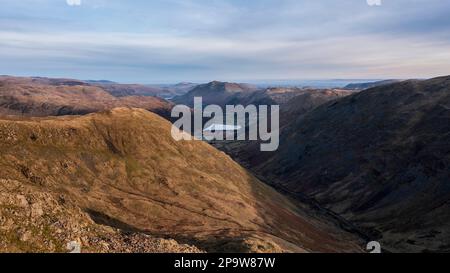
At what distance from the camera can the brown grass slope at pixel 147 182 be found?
88375mm

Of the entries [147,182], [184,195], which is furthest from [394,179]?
[147,182]

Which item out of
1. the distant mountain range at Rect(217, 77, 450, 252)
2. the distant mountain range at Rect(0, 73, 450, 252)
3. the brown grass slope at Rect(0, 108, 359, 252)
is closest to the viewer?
the distant mountain range at Rect(0, 73, 450, 252)

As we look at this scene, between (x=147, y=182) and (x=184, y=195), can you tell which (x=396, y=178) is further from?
(x=147, y=182)

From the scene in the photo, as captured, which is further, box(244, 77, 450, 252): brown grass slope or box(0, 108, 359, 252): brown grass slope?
box(244, 77, 450, 252): brown grass slope

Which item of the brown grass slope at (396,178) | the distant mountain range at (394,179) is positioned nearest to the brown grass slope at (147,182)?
the distant mountain range at (394,179)

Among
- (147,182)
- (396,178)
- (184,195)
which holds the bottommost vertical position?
(396,178)

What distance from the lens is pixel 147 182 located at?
107 metres

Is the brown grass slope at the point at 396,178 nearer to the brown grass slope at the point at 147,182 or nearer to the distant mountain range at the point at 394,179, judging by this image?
the distant mountain range at the point at 394,179

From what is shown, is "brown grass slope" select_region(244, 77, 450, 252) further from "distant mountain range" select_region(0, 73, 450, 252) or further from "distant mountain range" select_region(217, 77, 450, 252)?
"distant mountain range" select_region(0, 73, 450, 252)

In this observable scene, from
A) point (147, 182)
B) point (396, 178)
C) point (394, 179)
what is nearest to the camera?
point (147, 182)

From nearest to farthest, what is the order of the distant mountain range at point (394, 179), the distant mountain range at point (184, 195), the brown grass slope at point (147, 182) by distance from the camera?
1. the distant mountain range at point (184, 195)
2. the brown grass slope at point (147, 182)
3. the distant mountain range at point (394, 179)

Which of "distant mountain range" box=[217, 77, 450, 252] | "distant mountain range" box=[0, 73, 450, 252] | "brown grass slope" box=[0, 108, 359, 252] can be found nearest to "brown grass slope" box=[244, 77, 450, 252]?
"distant mountain range" box=[217, 77, 450, 252]

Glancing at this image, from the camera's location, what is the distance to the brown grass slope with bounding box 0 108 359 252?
88375 millimetres
